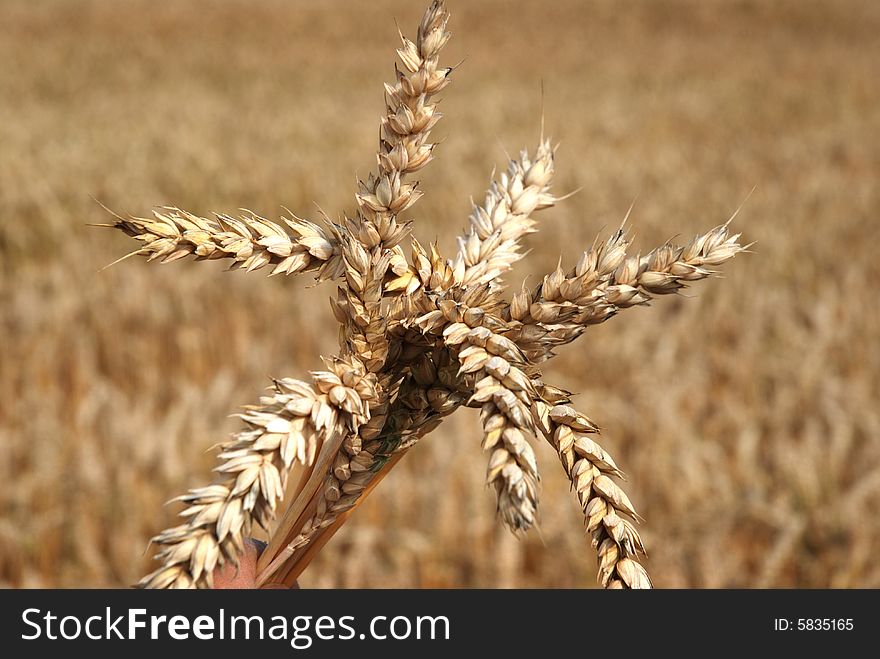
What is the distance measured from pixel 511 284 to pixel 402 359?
537 cm

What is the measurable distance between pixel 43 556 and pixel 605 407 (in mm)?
2469

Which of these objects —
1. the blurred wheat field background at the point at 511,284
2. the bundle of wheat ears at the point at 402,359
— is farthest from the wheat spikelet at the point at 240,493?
the blurred wheat field background at the point at 511,284

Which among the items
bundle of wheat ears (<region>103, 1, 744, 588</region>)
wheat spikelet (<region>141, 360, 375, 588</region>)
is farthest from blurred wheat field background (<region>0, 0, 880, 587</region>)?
wheat spikelet (<region>141, 360, 375, 588</region>)

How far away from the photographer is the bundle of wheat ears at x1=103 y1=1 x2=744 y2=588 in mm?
555

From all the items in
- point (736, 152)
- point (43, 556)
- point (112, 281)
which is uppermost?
point (736, 152)

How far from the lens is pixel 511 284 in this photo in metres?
6.10

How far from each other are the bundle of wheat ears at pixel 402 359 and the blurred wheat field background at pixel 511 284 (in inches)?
20.6

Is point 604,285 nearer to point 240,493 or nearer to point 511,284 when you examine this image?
point 240,493

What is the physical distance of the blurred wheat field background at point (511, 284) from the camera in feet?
11.2

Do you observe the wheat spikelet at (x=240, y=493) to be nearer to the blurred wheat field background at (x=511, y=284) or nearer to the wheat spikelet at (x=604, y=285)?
the wheat spikelet at (x=604, y=285)

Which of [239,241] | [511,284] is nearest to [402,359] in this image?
[239,241]

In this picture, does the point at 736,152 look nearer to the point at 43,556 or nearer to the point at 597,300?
the point at 43,556

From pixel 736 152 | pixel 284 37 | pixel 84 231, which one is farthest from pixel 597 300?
pixel 284 37

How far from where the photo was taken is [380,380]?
752mm
